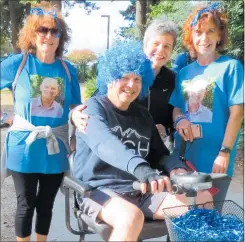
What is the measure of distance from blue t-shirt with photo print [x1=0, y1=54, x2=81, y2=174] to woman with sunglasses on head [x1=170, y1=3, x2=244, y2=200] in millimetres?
836

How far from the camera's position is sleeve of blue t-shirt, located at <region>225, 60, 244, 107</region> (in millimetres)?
2539

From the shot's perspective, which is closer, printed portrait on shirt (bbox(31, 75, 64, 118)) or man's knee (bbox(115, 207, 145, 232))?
man's knee (bbox(115, 207, 145, 232))

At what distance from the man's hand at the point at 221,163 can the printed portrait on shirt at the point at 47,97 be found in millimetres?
1113

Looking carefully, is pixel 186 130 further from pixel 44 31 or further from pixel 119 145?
pixel 44 31

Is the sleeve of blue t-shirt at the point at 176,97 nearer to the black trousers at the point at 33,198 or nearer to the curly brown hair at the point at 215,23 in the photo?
the curly brown hair at the point at 215,23

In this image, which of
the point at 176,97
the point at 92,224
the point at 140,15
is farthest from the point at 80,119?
the point at 140,15

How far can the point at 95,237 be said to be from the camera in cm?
→ 381

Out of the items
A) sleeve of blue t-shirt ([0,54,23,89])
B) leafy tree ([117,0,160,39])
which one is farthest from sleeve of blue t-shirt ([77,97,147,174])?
leafy tree ([117,0,160,39])

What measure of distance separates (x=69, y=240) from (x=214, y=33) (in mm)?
2174

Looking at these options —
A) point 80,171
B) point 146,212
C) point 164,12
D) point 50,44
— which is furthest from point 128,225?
point 164,12

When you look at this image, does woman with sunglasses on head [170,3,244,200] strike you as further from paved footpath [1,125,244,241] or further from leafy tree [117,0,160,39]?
leafy tree [117,0,160,39]

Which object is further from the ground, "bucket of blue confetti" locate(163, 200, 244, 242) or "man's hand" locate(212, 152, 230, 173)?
"man's hand" locate(212, 152, 230, 173)

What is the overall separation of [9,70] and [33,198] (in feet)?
2.94

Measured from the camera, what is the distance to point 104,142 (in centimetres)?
204
